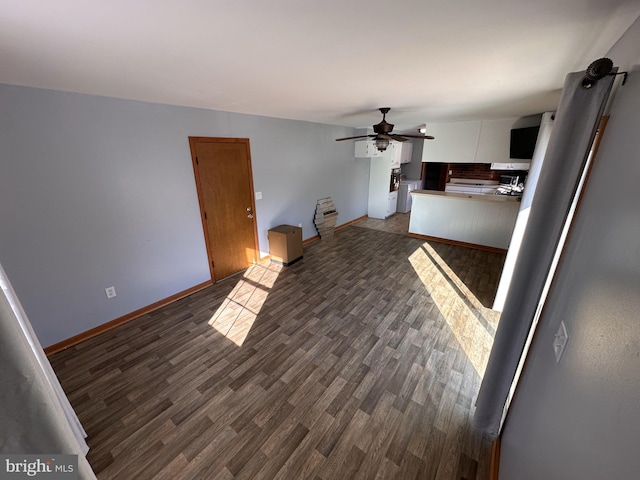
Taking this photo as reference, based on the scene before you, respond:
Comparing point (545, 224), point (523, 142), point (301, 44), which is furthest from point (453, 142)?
point (301, 44)

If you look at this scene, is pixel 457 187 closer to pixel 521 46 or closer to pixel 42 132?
pixel 521 46

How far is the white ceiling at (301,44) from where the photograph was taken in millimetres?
1020

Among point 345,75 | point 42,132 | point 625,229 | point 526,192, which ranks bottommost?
point 526,192

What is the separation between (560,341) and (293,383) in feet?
5.78

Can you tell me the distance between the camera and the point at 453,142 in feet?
15.5

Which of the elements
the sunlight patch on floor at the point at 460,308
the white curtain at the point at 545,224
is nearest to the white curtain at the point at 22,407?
the white curtain at the point at 545,224

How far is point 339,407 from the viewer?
1.87 metres

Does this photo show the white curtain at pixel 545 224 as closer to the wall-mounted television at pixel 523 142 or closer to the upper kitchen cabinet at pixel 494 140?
the wall-mounted television at pixel 523 142

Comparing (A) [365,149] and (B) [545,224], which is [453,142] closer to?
(A) [365,149]

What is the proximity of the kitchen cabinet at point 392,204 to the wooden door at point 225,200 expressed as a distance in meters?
4.09

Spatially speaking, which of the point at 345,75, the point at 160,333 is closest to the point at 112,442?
the point at 160,333

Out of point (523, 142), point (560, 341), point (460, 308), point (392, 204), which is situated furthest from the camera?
point (392, 204)

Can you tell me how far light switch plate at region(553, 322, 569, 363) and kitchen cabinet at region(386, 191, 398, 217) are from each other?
592cm

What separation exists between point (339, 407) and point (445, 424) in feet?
2.41
